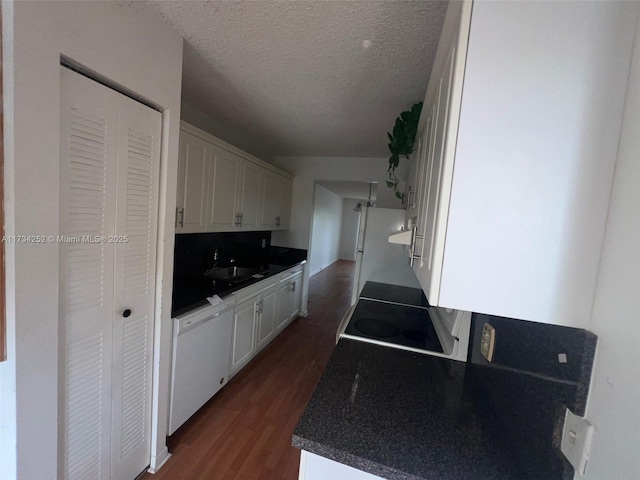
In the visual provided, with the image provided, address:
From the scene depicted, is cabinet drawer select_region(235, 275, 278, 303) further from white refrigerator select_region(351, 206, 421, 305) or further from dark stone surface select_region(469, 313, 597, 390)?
dark stone surface select_region(469, 313, 597, 390)

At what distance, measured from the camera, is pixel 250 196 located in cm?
292

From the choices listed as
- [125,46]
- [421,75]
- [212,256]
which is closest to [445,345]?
[421,75]

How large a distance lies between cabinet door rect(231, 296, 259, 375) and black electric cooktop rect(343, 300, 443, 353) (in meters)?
1.04

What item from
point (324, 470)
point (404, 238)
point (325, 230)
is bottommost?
point (324, 470)

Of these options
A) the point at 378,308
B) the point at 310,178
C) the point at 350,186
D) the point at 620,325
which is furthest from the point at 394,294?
the point at 350,186

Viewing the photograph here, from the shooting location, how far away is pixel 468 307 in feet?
2.16

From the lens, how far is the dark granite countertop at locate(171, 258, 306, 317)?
66.5 inches

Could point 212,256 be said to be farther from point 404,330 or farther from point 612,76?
point 612,76

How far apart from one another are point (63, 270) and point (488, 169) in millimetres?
1421

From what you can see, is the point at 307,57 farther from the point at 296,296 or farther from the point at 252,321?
the point at 296,296

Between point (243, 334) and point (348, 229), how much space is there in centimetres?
792

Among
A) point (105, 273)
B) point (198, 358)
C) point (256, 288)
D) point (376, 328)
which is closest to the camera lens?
point (105, 273)

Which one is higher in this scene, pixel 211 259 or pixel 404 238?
pixel 404 238

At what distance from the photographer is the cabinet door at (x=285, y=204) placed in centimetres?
373
